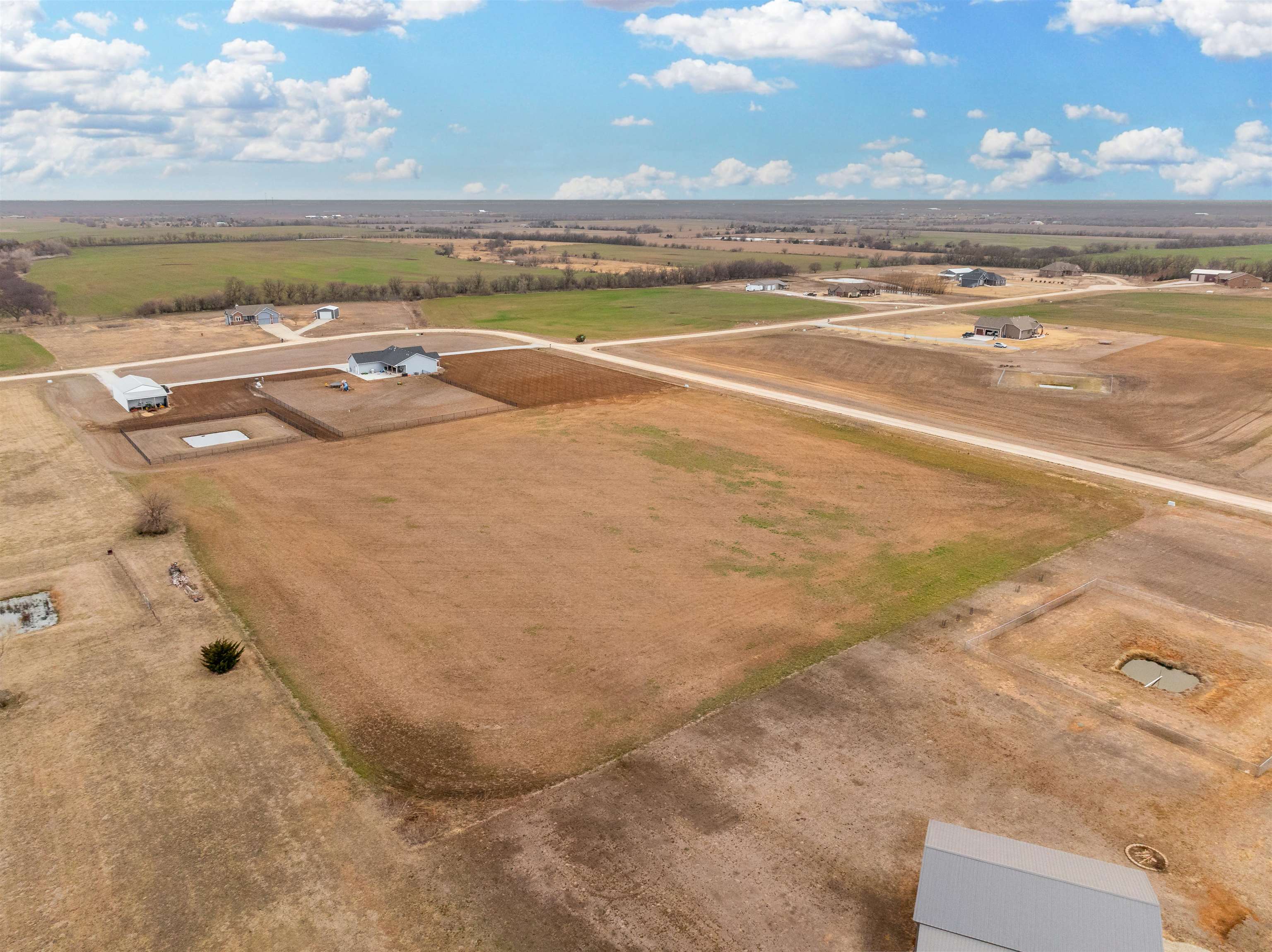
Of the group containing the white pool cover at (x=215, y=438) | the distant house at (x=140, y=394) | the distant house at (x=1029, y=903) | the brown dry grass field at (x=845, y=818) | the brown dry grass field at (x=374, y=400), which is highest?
the distant house at (x=140, y=394)

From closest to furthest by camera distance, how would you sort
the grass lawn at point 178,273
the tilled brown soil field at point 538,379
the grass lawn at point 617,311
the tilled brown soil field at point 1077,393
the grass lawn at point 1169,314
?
the tilled brown soil field at point 1077,393 < the tilled brown soil field at point 538,379 < the grass lawn at point 1169,314 < the grass lawn at point 617,311 < the grass lawn at point 178,273

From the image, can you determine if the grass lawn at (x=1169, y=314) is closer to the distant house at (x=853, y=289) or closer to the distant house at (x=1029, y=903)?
the distant house at (x=853, y=289)

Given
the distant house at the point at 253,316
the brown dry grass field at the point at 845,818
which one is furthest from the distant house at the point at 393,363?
the brown dry grass field at the point at 845,818

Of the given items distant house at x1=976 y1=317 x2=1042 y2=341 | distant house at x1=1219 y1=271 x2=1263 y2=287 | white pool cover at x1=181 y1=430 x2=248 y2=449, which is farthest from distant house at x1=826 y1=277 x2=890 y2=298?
white pool cover at x1=181 y1=430 x2=248 y2=449

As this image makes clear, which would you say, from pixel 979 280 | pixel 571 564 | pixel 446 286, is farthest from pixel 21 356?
pixel 979 280

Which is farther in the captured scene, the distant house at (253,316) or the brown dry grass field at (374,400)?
the distant house at (253,316)

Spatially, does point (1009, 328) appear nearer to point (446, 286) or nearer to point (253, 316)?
point (446, 286)

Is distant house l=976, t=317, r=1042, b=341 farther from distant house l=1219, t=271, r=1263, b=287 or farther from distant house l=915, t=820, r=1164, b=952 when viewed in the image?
distant house l=915, t=820, r=1164, b=952
